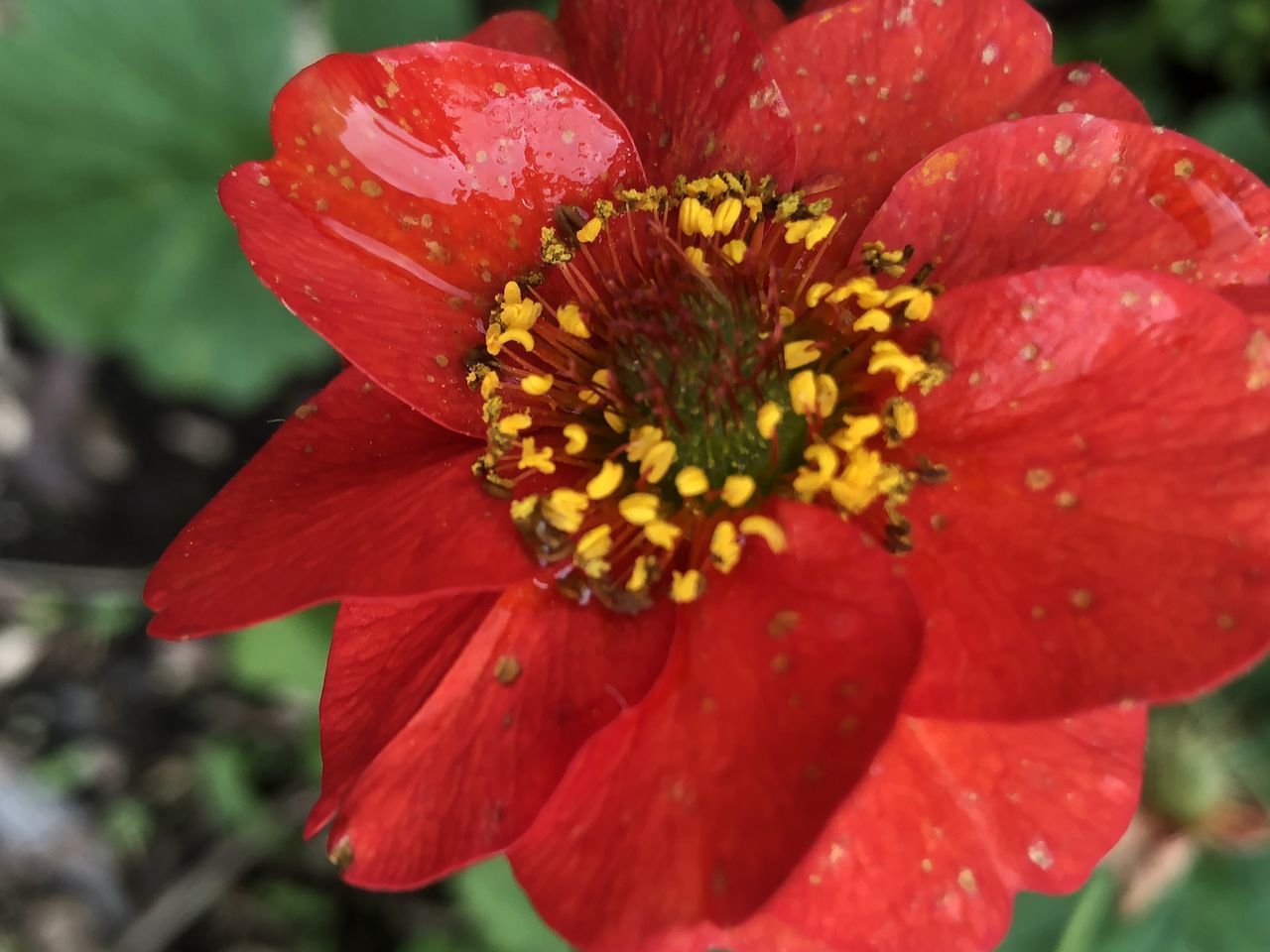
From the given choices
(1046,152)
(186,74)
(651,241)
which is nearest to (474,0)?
(186,74)

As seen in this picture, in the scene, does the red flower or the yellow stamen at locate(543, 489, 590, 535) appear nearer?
the red flower

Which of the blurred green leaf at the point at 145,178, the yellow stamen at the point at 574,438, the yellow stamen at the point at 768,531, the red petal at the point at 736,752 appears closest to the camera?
the red petal at the point at 736,752

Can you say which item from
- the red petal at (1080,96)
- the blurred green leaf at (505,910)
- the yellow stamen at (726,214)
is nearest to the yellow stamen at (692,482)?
the yellow stamen at (726,214)

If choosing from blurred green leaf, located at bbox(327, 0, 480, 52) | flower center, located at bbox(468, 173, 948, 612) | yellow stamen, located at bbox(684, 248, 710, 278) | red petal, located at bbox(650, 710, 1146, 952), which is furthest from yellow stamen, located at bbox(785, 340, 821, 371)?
blurred green leaf, located at bbox(327, 0, 480, 52)

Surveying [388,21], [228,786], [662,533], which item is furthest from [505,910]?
[388,21]

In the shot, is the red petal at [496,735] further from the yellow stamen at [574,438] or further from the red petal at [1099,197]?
the red petal at [1099,197]

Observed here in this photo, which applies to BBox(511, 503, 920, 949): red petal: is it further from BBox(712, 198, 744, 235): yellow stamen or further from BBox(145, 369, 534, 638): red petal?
BBox(712, 198, 744, 235): yellow stamen
